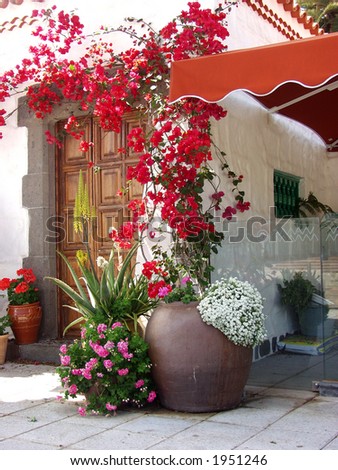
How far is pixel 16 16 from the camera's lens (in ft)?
26.5

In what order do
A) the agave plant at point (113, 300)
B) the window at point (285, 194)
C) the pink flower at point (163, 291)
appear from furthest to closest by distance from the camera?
the window at point (285, 194)
the agave plant at point (113, 300)
the pink flower at point (163, 291)

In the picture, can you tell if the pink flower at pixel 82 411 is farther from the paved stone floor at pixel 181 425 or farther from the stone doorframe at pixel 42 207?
the stone doorframe at pixel 42 207

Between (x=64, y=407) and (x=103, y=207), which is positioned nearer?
(x=64, y=407)

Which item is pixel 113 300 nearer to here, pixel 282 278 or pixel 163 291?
pixel 163 291

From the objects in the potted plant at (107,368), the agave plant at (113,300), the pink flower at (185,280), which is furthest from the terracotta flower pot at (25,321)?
the pink flower at (185,280)

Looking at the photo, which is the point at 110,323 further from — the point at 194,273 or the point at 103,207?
the point at 103,207

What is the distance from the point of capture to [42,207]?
7789 millimetres

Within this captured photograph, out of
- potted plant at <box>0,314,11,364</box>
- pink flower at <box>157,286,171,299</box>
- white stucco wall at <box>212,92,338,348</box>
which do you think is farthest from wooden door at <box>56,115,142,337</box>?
pink flower at <box>157,286,171,299</box>

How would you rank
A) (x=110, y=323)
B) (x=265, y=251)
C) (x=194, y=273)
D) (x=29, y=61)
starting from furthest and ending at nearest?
1. (x=29, y=61)
2. (x=265, y=251)
3. (x=194, y=273)
4. (x=110, y=323)

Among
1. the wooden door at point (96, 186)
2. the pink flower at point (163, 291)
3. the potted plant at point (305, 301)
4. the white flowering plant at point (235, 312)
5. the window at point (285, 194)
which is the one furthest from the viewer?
the window at point (285, 194)

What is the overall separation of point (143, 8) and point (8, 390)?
446 centimetres

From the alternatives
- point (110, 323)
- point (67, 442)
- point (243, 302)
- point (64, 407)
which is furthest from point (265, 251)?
point (67, 442)

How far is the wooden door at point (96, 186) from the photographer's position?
7422 mm

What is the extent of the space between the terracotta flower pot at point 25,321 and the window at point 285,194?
3.43 meters
